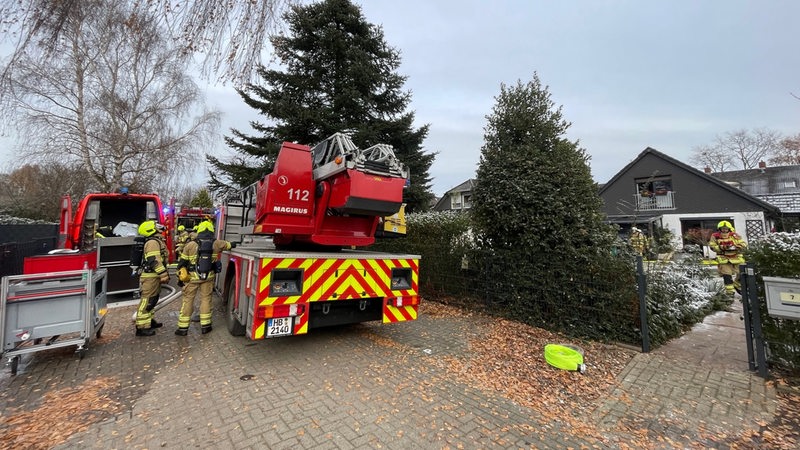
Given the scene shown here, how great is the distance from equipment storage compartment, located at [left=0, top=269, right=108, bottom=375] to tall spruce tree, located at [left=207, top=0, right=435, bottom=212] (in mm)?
9313

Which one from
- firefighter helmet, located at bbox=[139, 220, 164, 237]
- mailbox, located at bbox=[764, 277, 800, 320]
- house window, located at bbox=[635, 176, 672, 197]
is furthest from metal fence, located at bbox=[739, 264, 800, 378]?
house window, located at bbox=[635, 176, 672, 197]

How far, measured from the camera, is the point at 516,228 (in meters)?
6.23

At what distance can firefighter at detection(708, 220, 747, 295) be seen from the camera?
765 cm

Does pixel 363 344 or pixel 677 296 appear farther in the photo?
→ pixel 677 296

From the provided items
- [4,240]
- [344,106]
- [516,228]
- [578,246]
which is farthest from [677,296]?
[4,240]

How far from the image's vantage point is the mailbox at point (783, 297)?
3.68 m

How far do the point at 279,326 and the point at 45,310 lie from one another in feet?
9.77

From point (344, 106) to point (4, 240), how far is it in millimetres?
12742

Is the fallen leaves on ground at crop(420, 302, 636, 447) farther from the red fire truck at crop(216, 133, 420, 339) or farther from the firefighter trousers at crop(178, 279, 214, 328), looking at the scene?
the firefighter trousers at crop(178, 279, 214, 328)

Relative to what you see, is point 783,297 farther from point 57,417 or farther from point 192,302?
point 192,302

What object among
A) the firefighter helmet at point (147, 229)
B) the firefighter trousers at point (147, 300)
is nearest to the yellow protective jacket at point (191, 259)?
the firefighter trousers at point (147, 300)

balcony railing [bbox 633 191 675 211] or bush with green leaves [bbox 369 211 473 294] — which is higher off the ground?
balcony railing [bbox 633 191 675 211]

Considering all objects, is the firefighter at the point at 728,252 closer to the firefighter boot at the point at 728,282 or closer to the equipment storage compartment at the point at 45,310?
the firefighter boot at the point at 728,282

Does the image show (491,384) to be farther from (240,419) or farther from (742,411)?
(240,419)
